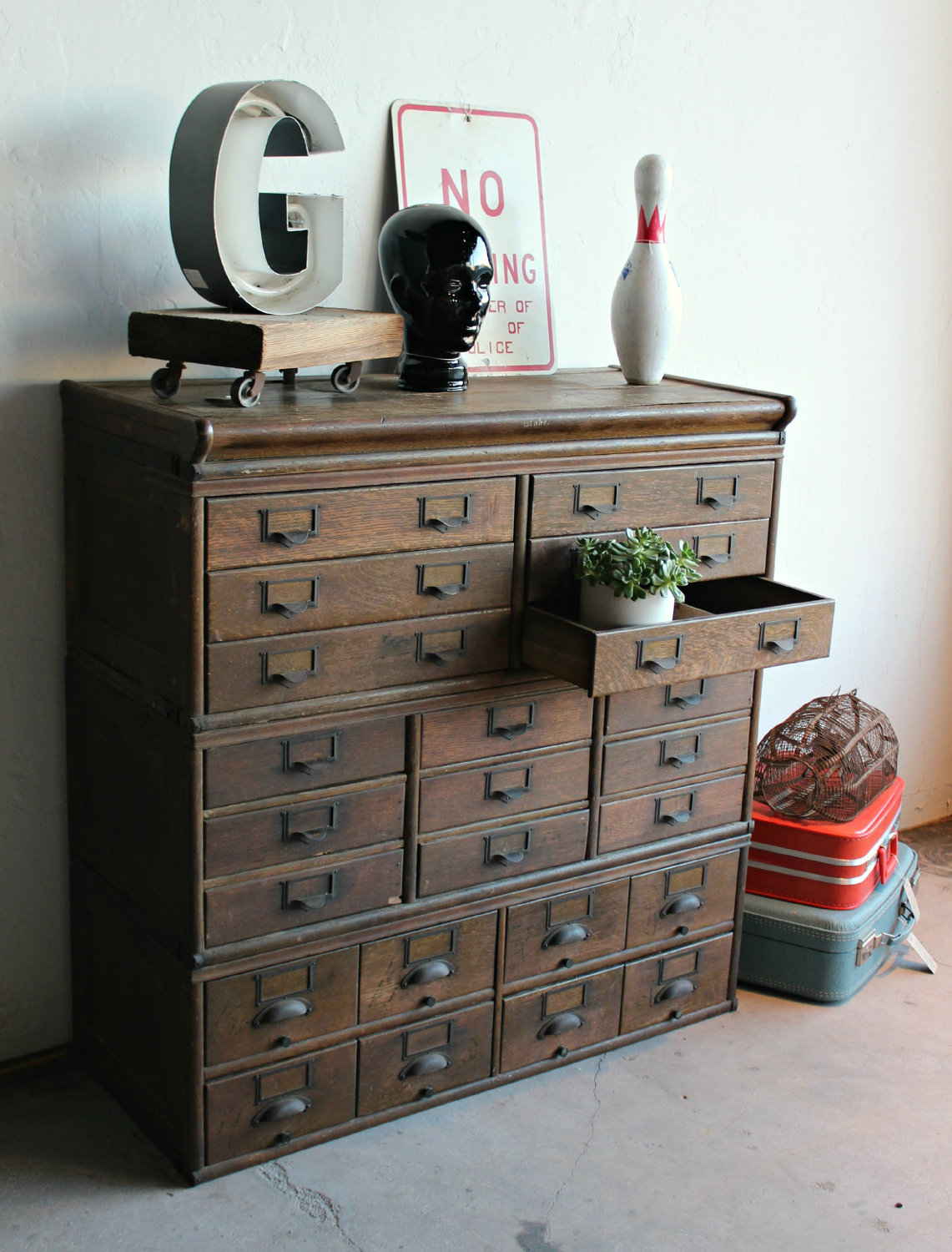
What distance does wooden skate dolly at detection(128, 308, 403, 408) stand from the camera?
2.05 meters

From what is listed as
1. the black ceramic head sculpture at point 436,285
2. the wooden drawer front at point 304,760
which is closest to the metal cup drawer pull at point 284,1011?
the wooden drawer front at point 304,760

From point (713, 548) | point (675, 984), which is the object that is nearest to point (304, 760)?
point (713, 548)

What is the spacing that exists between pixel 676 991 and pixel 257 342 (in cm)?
156

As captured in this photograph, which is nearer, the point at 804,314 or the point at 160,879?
the point at 160,879

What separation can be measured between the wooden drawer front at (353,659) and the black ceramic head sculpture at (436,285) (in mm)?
468

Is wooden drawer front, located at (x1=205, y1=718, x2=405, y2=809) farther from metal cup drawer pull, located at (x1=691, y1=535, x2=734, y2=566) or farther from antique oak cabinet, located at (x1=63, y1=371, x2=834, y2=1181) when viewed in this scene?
metal cup drawer pull, located at (x1=691, y1=535, x2=734, y2=566)

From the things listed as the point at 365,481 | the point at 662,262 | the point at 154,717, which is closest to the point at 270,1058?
the point at 154,717

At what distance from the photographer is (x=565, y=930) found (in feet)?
8.35

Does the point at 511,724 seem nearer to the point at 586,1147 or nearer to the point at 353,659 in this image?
the point at 353,659

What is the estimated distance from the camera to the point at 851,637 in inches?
145

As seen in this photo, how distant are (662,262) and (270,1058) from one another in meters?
1.66

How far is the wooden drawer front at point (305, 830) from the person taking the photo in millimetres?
2107

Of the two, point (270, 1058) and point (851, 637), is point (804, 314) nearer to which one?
point (851, 637)

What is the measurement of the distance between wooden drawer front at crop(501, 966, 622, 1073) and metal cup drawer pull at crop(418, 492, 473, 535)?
0.92 metres
